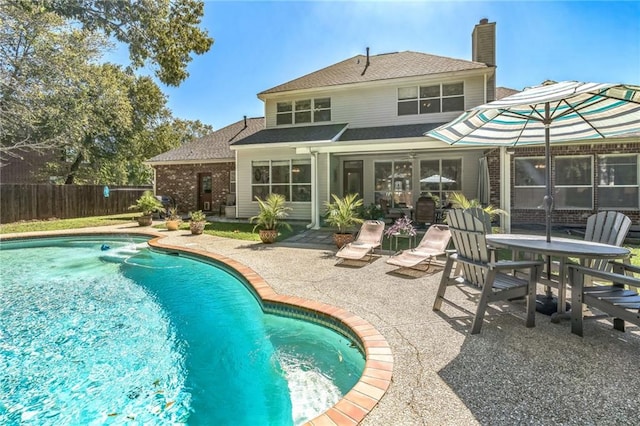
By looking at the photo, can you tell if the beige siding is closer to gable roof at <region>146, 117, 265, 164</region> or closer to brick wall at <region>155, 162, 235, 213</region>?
gable roof at <region>146, 117, 265, 164</region>

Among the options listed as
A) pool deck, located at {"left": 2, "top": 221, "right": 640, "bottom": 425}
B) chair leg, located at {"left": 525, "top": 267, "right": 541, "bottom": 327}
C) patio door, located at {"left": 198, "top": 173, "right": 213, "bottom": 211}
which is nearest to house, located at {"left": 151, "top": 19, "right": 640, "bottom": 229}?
patio door, located at {"left": 198, "top": 173, "right": 213, "bottom": 211}

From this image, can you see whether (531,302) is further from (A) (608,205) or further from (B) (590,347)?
(A) (608,205)

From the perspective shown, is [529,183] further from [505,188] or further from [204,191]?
[204,191]

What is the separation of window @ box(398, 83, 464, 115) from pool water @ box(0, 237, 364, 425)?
33.2 ft

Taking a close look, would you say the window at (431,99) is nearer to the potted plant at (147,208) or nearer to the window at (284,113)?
the window at (284,113)

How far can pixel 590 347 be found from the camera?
3184mm

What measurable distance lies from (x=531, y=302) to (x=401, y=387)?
2.07 m

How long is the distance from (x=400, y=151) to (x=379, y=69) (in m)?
4.38

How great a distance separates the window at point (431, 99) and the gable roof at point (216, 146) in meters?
7.58

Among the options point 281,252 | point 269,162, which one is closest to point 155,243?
point 281,252

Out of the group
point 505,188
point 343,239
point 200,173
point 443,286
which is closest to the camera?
point 443,286

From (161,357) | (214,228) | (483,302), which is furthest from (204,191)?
(483,302)

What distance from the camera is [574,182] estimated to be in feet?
38.5

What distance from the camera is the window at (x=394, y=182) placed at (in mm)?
13969
